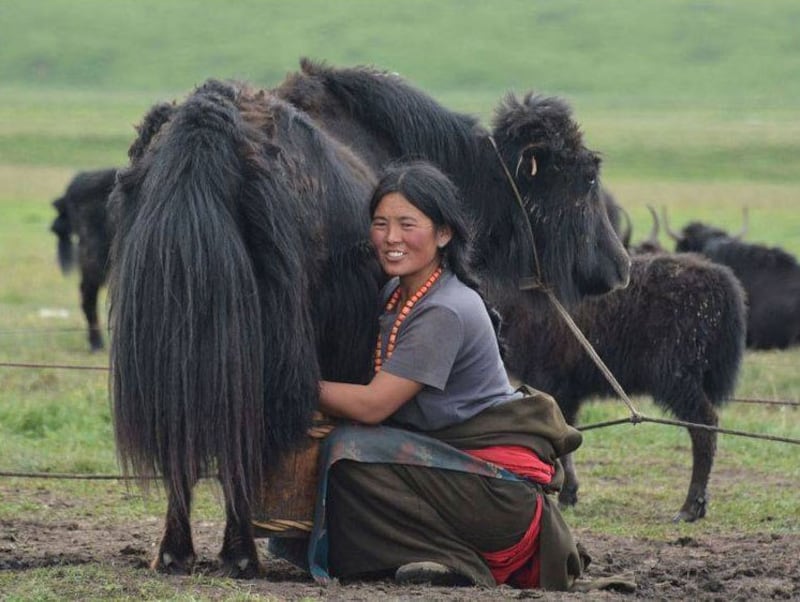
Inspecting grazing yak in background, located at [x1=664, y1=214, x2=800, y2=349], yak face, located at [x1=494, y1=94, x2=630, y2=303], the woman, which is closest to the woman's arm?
the woman

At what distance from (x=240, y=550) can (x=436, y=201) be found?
46.6 inches

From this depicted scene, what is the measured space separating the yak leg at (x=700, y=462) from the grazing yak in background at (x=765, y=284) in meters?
6.83

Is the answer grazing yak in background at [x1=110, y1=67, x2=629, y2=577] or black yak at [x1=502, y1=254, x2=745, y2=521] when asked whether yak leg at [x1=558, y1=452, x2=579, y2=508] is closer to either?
black yak at [x1=502, y1=254, x2=745, y2=521]

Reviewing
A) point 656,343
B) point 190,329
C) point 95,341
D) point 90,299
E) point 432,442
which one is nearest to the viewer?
point 190,329

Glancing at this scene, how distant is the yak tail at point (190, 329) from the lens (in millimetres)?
4129

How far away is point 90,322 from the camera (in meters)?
13.3

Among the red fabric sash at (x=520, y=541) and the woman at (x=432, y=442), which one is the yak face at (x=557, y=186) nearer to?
the woman at (x=432, y=442)

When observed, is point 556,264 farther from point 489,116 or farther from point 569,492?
point 569,492

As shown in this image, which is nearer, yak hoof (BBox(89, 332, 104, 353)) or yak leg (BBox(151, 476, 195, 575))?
yak leg (BBox(151, 476, 195, 575))

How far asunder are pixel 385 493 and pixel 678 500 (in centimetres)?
313

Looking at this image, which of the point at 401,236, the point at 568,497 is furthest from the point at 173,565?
the point at 568,497

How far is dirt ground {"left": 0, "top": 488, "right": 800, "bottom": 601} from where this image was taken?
14.0ft

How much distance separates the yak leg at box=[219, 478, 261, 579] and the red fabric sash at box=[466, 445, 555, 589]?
2.26 ft

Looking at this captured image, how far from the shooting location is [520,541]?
4.64 metres
